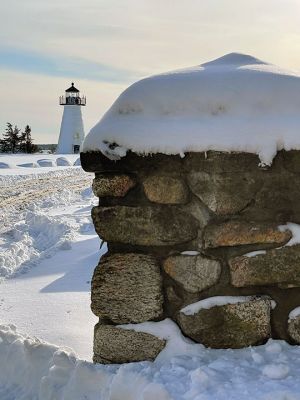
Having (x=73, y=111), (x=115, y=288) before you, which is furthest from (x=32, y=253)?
(x=73, y=111)

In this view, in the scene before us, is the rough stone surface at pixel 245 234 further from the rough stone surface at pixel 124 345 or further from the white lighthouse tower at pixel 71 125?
the white lighthouse tower at pixel 71 125

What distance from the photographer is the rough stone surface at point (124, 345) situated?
2.12 metres

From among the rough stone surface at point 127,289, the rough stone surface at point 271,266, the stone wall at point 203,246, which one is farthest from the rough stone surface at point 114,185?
the rough stone surface at point 271,266

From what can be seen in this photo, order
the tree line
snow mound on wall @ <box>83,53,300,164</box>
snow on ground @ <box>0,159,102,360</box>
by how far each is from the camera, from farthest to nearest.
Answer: the tree line → snow on ground @ <box>0,159,102,360</box> → snow mound on wall @ <box>83,53,300,164</box>

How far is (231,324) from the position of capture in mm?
2061

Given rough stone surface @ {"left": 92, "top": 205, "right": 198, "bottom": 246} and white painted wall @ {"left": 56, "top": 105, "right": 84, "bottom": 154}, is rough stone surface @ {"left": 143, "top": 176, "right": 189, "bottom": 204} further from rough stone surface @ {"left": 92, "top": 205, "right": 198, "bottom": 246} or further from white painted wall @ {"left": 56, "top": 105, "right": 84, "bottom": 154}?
white painted wall @ {"left": 56, "top": 105, "right": 84, "bottom": 154}

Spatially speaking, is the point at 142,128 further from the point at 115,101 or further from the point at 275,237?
the point at 275,237

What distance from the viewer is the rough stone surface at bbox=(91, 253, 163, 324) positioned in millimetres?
2102

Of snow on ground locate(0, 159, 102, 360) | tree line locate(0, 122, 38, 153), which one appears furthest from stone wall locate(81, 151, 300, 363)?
tree line locate(0, 122, 38, 153)

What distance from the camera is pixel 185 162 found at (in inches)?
81.2

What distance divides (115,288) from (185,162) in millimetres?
574

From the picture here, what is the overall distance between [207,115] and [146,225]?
0.49 meters

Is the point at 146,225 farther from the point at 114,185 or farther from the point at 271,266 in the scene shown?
the point at 271,266

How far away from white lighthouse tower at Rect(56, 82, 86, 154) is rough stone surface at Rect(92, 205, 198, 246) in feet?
125
